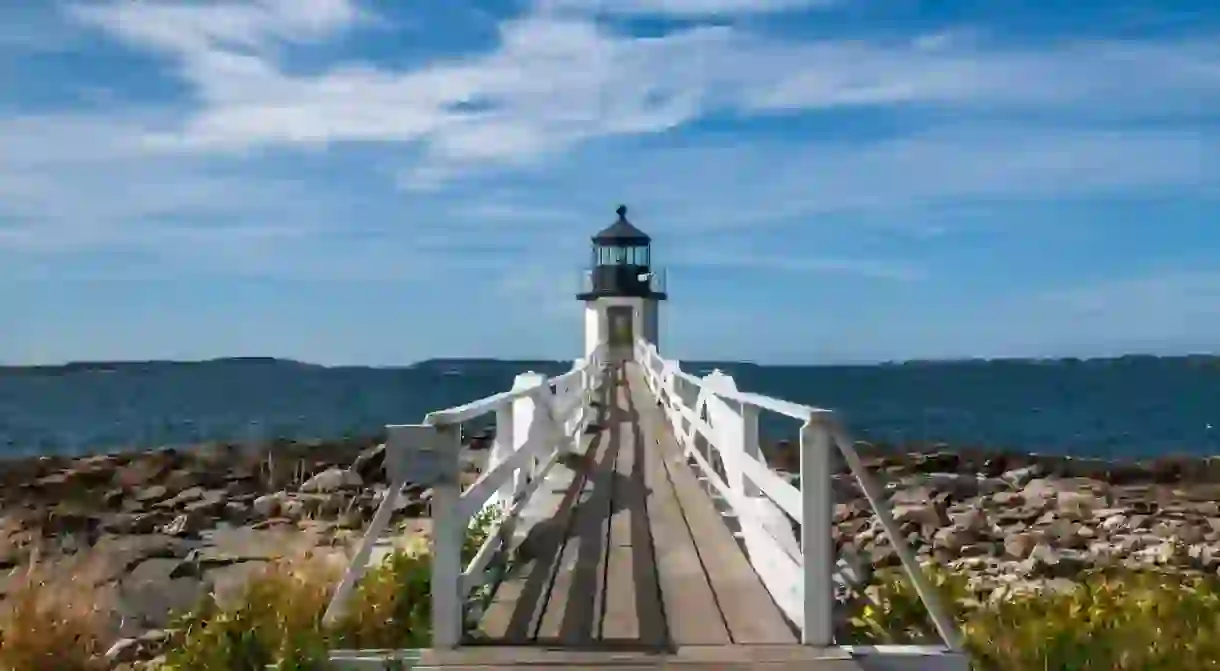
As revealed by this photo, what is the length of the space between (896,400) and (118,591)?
233 feet

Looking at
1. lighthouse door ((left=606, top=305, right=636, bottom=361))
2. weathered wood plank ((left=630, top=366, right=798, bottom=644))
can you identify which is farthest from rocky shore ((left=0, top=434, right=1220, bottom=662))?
lighthouse door ((left=606, top=305, right=636, bottom=361))

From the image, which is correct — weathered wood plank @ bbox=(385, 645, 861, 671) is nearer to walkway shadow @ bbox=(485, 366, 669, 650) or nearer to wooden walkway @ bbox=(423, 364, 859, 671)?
wooden walkway @ bbox=(423, 364, 859, 671)

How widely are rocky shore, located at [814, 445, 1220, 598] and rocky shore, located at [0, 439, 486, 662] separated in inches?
273

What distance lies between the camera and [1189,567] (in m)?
15.4

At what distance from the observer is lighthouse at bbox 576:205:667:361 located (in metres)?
30.5

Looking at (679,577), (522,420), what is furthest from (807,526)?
(522,420)

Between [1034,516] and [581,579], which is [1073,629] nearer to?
[581,579]

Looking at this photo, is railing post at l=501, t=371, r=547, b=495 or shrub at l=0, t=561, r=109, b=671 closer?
shrub at l=0, t=561, r=109, b=671

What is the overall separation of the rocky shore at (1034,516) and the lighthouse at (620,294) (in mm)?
6873

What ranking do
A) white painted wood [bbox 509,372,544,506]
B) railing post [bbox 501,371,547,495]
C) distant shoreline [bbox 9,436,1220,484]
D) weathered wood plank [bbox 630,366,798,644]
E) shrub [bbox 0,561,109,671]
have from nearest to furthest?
1. weathered wood plank [bbox 630,366,798,644]
2. shrub [bbox 0,561,109,671]
3. white painted wood [bbox 509,372,544,506]
4. railing post [bbox 501,371,547,495]
5. distant shoreline [bbox 9,436,1220,484]

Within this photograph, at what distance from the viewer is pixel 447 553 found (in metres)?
4.82

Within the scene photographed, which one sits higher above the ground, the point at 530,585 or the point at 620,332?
the point at 620,332

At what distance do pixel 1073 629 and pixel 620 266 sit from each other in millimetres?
25120

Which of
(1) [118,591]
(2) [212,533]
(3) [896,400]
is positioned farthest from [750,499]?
(3) [896,400]
